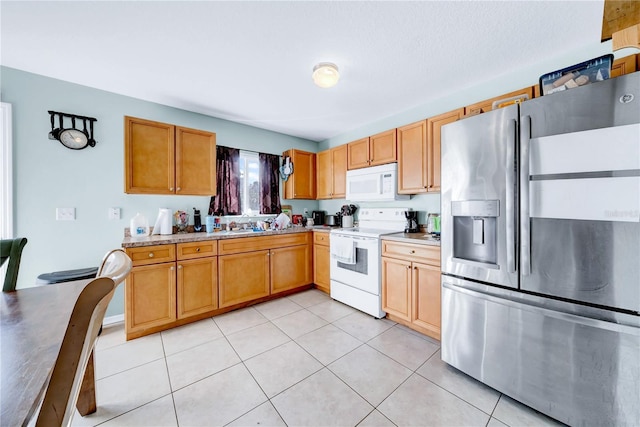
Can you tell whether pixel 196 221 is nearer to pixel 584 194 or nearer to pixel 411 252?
pixel 411 252

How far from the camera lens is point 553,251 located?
1337mm

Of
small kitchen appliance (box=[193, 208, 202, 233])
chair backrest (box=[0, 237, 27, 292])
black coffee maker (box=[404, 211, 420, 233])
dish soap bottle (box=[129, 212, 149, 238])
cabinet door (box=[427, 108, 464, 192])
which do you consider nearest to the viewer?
chair backrest (box=[0, 237, 27, 292])

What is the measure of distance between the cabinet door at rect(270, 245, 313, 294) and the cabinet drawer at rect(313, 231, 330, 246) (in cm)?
15

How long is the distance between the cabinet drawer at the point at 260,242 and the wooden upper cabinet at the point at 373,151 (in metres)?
1.25

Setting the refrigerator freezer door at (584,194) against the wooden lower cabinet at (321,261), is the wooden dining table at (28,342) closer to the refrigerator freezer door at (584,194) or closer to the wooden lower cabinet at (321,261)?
the refrigerator freezer door at (584,194)

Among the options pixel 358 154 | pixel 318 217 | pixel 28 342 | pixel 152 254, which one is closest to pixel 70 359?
pixel 28 342

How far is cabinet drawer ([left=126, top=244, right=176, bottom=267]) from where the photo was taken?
2.19 metres

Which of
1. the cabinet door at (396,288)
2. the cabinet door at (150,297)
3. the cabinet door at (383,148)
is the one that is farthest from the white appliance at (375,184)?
the cabinet door at (150,297)

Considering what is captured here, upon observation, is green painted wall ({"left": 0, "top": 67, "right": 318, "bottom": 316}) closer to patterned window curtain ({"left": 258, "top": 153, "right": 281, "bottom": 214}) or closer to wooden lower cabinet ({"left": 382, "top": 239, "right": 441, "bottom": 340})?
patterned window curtain ({"left": 258, "top": 153, "right": 281, "bottom": 214})

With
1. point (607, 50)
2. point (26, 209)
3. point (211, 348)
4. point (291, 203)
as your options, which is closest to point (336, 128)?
point (291, 203)

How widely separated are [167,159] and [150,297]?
4.73 ft

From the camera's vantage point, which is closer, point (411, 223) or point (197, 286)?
point (197, 286)

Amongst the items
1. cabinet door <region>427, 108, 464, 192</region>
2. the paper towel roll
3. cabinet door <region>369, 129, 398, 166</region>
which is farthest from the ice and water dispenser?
the paper towel roll

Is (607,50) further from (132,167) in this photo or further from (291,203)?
(132,167)
